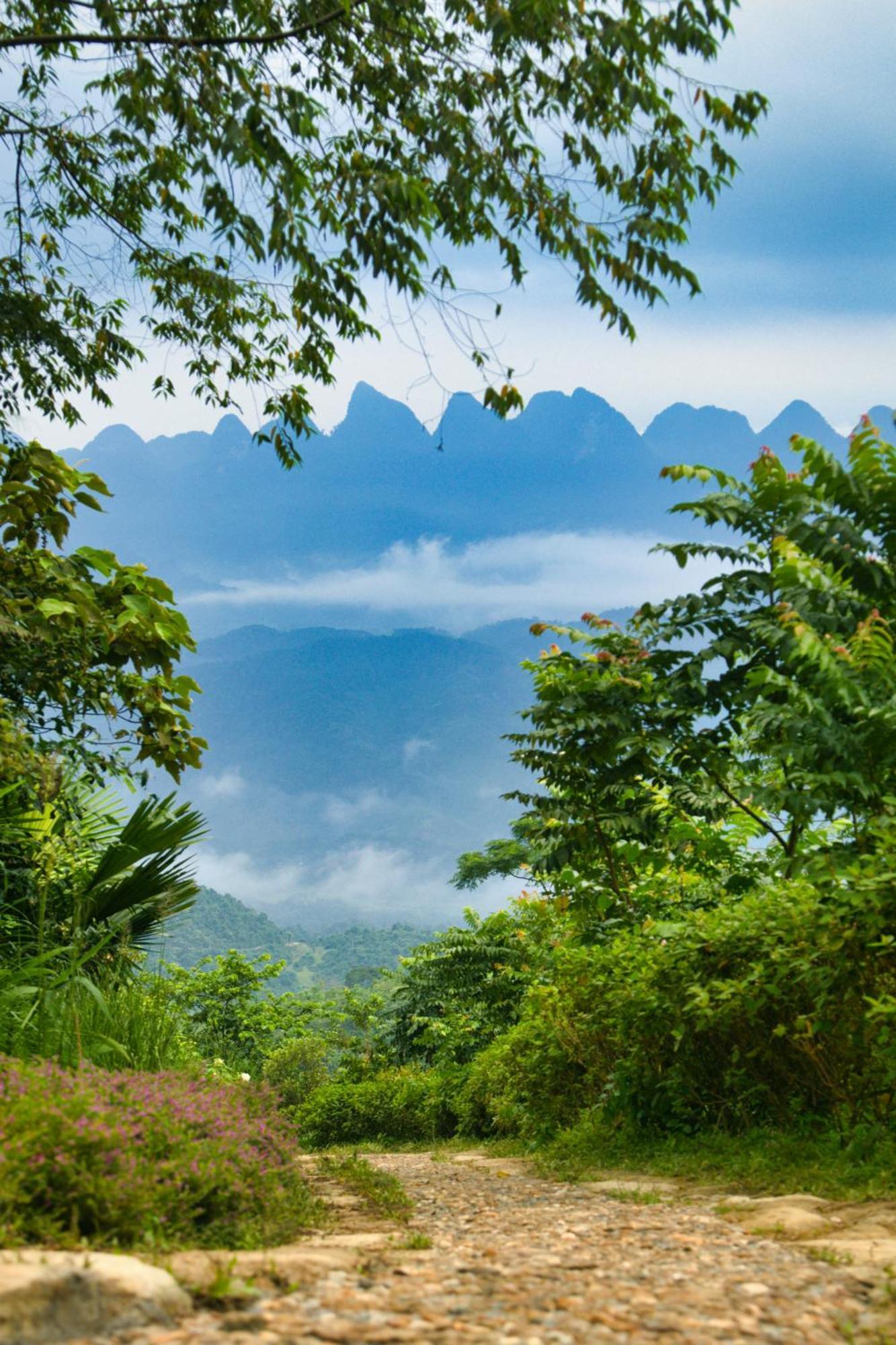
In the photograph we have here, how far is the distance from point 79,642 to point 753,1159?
4958 millimetres

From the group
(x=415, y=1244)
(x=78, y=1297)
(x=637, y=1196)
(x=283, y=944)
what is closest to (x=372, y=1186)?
(x=637, y=1196)

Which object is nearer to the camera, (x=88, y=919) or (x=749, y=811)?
(x=88, y=919)

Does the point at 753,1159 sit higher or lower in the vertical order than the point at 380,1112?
higher

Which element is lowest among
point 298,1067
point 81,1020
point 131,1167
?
point 298,1067

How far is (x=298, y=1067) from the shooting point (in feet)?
71.3

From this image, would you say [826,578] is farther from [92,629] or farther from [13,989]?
[13,989]

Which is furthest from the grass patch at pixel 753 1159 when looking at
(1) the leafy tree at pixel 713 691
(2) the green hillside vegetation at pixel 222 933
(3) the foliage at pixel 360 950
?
(3) the foliage at pixel 360 950

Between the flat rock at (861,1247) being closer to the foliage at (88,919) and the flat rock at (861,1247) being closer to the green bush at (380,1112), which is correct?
the foliage at (88,919)

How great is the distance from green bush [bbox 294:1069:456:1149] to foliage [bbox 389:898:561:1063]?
0.86m

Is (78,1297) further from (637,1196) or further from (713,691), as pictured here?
(713,691)

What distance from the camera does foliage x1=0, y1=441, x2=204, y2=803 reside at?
6.79 m

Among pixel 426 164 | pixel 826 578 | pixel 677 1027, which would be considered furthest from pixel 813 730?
pixel 426 164

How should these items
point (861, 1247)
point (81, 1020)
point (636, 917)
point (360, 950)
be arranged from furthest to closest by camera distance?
1. point (360, 950)
2. point (636, 917)
3. point (81, 1020)
4. point (861, 1247)

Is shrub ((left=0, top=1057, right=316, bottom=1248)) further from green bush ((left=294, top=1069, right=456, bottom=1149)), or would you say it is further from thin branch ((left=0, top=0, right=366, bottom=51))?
green bush ((left=294, top=1069, right=456, bottom=1149))
